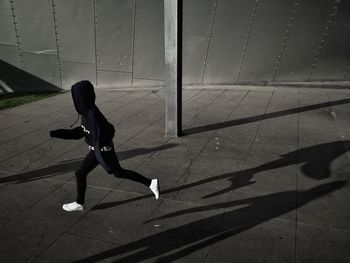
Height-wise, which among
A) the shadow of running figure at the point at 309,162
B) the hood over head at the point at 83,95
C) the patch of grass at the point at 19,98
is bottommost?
the patch of grass at the point at 19,98

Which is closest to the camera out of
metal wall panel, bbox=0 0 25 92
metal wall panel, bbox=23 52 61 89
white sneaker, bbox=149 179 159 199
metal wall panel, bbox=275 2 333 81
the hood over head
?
the hood over head

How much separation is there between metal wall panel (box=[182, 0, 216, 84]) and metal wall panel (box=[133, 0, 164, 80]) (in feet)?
3.02

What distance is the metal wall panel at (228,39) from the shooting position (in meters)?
12.5

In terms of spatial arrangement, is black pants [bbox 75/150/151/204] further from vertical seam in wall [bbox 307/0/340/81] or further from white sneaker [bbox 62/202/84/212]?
vertical seam in wall [bbox 307/0/340/81]

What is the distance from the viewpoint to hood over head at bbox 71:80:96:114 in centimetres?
409

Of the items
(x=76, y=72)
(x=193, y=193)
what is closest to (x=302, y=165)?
(x=193, y=193)

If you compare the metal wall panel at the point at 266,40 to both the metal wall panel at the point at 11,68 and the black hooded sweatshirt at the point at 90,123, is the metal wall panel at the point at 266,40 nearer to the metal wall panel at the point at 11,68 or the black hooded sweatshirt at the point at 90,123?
the metal wall panel at the point at 11,68

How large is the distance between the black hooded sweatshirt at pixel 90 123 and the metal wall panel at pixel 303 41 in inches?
387

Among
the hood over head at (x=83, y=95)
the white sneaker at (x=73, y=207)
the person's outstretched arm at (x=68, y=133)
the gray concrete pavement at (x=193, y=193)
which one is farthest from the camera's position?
the white sneaker at (x=73, y=207)

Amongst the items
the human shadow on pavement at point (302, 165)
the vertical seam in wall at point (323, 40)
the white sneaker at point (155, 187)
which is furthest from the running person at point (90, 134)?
the vertical seam in wall at point (323, 40)

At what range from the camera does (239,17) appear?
493 inches

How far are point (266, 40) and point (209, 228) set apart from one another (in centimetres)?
980

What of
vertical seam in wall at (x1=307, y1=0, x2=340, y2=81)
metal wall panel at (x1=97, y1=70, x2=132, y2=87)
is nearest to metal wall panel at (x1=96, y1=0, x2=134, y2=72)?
metal wall panel at (x1=97, y1=70, x2=132, y2=87)

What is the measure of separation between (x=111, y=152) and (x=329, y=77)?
34.6 ft
